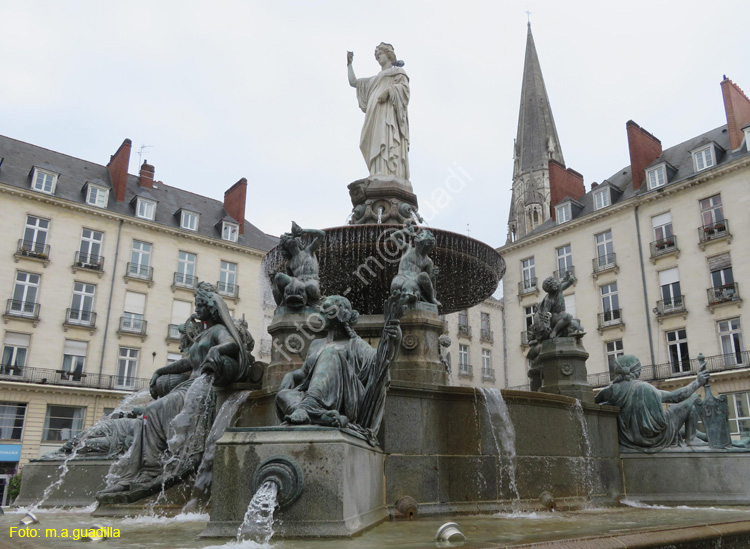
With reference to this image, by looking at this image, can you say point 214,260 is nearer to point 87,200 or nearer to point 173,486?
point 87,200

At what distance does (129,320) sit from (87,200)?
725 cm

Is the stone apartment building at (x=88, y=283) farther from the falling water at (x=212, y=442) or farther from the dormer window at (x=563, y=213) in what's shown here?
the falling water at (x=212, y=442)

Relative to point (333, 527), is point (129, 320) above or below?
above

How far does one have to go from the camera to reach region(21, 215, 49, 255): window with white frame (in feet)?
107

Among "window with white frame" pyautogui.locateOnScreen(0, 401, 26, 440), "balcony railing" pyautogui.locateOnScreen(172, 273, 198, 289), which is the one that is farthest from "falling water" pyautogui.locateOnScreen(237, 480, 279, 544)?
→ "balcony railing" pyautogui.locateOnScreen(172, 273, 198, 289)

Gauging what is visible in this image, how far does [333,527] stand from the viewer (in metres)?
4.40

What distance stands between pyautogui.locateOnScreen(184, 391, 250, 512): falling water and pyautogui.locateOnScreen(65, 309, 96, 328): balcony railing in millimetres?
28795

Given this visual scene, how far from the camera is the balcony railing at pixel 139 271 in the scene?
116ft

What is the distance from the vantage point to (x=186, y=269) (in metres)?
37.8

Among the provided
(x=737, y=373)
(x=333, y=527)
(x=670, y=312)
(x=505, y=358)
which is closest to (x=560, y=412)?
(x=333, y=527)

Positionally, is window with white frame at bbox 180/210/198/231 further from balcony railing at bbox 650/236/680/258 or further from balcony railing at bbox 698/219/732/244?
balcony railing at bbox 698/219/732/244

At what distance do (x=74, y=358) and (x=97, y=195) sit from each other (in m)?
9.46

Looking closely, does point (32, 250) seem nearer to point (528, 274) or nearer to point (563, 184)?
point (528, 274)

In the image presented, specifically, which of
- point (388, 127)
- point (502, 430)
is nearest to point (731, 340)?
point (388, 127)
